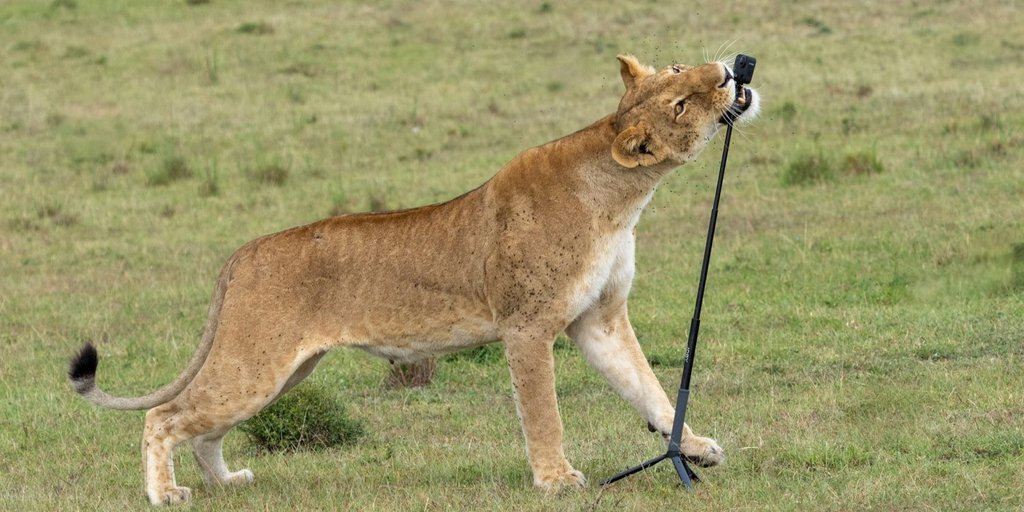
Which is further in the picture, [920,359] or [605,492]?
[920,359]

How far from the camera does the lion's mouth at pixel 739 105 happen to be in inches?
191

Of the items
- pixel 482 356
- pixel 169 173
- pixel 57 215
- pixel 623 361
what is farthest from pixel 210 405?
pixel 169 173

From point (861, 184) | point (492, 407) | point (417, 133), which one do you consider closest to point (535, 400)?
point (492, 407)

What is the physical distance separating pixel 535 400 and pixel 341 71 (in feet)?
49.4

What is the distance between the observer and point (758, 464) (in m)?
5.36

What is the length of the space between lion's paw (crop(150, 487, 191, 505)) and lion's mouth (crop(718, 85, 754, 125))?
2307mm

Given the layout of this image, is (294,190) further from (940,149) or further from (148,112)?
(940,149)

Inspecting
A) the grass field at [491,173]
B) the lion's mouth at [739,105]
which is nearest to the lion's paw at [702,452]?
the grass field at [491,173]

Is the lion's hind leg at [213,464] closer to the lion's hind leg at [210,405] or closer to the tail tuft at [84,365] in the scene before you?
the lion's hind leg at [210,405]

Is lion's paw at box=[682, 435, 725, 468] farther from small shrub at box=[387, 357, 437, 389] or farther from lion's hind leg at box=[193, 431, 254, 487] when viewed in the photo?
small shrub at box=[387, 357, 437, 389]

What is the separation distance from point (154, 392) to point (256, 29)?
54.9 ft

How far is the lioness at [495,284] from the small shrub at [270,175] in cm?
902

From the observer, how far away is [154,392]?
560 cm

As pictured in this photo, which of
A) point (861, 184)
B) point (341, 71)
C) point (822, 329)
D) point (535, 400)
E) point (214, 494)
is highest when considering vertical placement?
point (535, 400)
